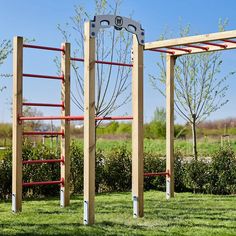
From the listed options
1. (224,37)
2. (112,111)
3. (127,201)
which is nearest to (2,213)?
(127,201)

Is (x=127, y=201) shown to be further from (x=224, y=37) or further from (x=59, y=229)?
(x=224, y=37)

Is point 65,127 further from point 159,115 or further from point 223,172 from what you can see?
point 159,115

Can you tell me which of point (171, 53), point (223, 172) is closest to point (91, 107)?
point (171, 53)

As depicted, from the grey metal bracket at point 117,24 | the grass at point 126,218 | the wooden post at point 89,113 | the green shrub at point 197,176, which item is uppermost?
the grey metal bracket at point 117,24

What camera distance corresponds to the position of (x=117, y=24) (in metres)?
6.03

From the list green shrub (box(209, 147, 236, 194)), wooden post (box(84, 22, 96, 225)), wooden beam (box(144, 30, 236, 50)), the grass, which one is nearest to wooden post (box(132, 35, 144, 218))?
the grass

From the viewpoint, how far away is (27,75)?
6793 millimetres

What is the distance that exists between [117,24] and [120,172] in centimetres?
429

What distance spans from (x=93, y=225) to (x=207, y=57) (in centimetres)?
688

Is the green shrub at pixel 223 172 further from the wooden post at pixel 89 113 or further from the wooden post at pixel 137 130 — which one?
the wooden post at pixel 89 113

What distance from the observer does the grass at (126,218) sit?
18.0ft

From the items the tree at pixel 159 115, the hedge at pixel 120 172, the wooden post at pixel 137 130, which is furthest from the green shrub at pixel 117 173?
the tree at pixel 159 115

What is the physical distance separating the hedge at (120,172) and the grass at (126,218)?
0.75 m

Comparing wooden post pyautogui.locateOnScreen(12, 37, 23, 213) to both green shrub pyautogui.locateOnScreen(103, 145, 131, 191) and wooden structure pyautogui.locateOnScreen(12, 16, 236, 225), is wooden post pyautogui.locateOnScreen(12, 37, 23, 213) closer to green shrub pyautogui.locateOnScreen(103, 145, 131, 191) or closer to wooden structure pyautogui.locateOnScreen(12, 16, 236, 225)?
wooden structure pyautogui.locateOnScreen(12, 16, 236, 225)
